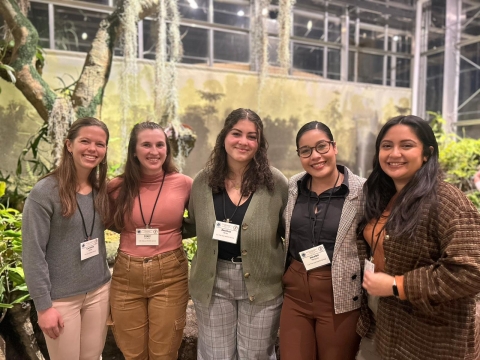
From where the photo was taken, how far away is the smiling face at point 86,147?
158 cm

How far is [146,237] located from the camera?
1.70 metres

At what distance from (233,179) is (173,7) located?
291 centimetres

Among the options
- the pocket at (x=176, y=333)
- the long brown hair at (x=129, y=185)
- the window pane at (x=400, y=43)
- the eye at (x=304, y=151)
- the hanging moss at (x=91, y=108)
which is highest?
the window pane at (x=400, y=43)

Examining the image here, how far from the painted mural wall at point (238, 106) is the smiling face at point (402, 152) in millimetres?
3322

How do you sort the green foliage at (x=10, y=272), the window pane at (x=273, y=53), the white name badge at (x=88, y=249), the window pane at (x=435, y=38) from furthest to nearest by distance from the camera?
1. the window pane at (x=435, y=38)
2. the window pane at (x=273, y=53)
3. the green foliage at (x=10, y=272)
4. the white name badge at (x=88, y=249)

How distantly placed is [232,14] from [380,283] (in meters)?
5.15

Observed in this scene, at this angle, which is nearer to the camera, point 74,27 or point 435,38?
point 74,27

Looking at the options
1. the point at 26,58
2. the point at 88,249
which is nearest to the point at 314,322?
the point at 88,249

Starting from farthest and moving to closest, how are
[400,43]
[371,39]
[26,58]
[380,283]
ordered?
[400,43] → [371,39] → [26,58] → [380,283]

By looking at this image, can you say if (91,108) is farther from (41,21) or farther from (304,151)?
(304,151)

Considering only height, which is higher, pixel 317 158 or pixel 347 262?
pixel 317 158

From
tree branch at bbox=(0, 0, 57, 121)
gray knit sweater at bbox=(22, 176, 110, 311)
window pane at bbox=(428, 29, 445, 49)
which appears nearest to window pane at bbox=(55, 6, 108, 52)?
tree branch at bbox=(0, 0, 57, 121)

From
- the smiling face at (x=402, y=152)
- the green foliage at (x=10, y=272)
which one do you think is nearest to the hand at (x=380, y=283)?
the smiling face at (x=402, y=152)

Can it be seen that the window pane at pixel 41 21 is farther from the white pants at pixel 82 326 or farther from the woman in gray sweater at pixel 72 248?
the white pants at pixel 82 326
